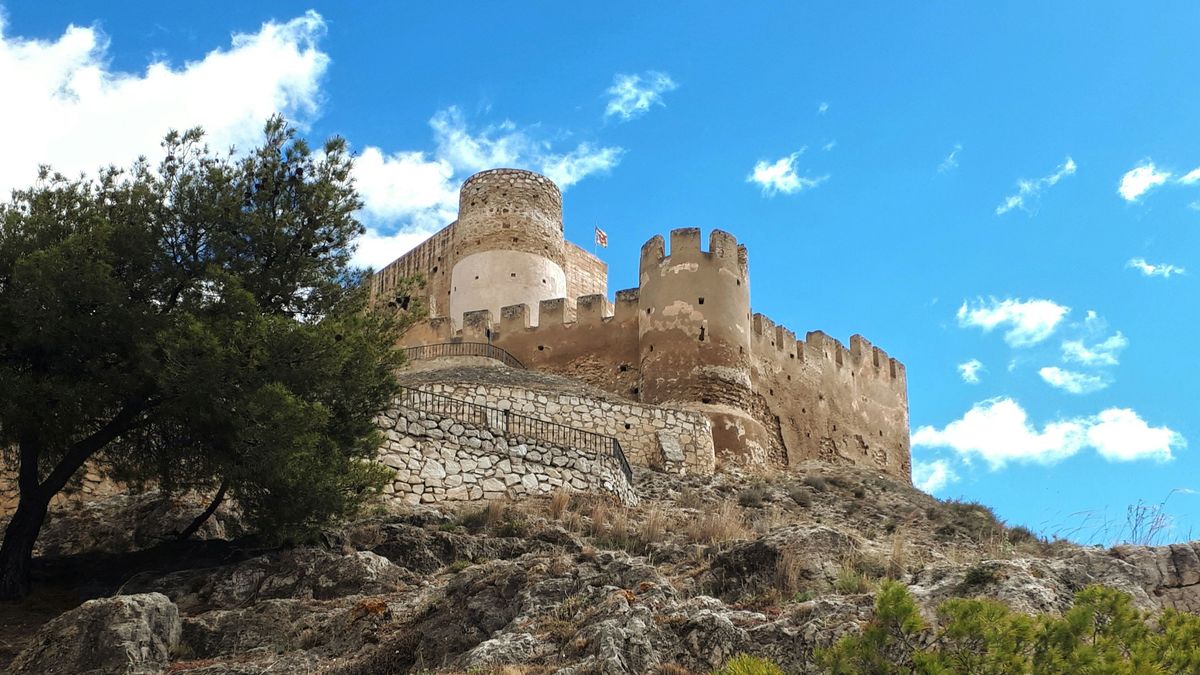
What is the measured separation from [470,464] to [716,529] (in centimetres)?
508

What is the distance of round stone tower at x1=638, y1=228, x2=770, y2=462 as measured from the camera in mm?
26594

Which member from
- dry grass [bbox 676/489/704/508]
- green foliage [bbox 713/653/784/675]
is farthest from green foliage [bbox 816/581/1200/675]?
dry grass [bbox 676/489/704/508]

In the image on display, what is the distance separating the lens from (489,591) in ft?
33.8

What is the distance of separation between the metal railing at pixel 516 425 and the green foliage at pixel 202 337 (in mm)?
4143

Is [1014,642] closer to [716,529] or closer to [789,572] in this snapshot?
[789,572]

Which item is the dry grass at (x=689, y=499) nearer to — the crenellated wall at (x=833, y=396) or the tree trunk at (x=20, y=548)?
the crenellated wall at (x=833, y=396)

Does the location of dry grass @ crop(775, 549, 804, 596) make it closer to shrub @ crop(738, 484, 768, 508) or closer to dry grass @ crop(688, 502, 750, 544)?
dry grass @ crop(688, 502, 750, 544)

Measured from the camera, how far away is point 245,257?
14992mm

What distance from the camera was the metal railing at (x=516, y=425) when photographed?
19.6 m

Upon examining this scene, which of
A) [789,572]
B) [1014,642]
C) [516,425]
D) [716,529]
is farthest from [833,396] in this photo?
[1014,642]

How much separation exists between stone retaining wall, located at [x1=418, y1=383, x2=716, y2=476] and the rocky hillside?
25.6ft

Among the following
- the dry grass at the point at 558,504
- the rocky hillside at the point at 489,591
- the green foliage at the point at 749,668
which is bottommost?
the green foliage at the point at 749,668

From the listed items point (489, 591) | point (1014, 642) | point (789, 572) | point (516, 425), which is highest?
point (516, 425)

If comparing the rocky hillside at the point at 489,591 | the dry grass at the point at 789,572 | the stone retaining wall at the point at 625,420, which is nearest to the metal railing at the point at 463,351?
the stone retaining wall at the point at 625,420
